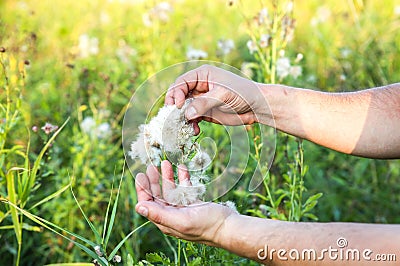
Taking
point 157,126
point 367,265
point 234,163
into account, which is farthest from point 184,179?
point 367,265

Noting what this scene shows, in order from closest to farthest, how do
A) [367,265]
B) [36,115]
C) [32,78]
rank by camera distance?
[367,265]
[36,115]
[32,78]

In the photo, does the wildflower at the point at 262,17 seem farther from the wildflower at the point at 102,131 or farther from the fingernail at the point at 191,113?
the fingernail at the point at 191,113

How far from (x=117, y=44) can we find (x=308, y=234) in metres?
2.53

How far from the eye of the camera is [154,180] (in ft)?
4.47

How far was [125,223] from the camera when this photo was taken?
7.08ft

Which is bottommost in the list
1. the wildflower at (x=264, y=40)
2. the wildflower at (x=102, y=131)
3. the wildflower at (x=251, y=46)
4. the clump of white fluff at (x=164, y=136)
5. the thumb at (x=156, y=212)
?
the wildflower at (x=102, y=131)

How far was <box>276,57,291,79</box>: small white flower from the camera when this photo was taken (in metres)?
2.12

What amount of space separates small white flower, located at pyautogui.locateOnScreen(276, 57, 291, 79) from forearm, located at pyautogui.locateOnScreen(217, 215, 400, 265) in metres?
0.98

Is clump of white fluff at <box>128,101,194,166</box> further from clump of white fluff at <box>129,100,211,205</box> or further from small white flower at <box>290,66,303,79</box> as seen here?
small white flower at <box>290,66,303,79</box>

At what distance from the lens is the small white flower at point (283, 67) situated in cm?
212

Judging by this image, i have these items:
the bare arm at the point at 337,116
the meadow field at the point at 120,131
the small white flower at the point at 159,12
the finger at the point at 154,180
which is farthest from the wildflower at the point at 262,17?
the finger at the point at 154,180

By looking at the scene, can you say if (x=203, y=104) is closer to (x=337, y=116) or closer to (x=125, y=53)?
(x=337, y=116)

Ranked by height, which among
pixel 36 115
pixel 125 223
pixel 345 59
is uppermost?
pixel 345 59

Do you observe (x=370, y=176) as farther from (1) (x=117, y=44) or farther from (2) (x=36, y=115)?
(1) (x=117, y=44)
